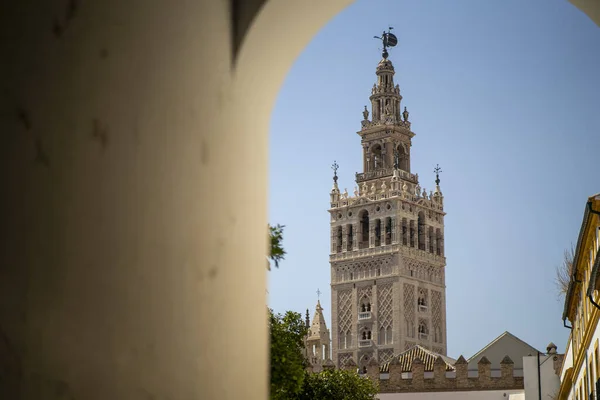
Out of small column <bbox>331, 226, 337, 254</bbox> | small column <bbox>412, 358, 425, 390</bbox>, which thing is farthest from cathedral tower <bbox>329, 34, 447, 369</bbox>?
small column <bbox>412, 358, 425, 390</bbox>

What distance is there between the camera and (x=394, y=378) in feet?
186

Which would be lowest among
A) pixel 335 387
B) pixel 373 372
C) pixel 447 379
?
pixel 335 387

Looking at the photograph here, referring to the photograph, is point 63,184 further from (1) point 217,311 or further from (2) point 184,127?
(1) point 217,311

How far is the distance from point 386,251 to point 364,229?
373 cm

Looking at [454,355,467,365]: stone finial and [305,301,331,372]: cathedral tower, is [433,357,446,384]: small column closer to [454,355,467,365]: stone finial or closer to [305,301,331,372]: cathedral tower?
[454,355,467,365]: stone finial

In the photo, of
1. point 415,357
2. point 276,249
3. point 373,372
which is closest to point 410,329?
point 415,357

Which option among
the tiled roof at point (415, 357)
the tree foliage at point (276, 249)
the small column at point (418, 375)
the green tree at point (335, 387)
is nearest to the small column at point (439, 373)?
the small column at point (418, 375)

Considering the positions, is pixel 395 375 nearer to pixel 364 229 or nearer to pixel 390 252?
pixel 390 252

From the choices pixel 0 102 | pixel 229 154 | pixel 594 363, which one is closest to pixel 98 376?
pixel 0 102

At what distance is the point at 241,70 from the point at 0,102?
1.21 m

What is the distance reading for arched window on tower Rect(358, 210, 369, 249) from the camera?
9438cm

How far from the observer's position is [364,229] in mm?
95062

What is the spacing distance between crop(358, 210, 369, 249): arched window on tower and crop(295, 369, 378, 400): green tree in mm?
55742

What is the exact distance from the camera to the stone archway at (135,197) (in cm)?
208
